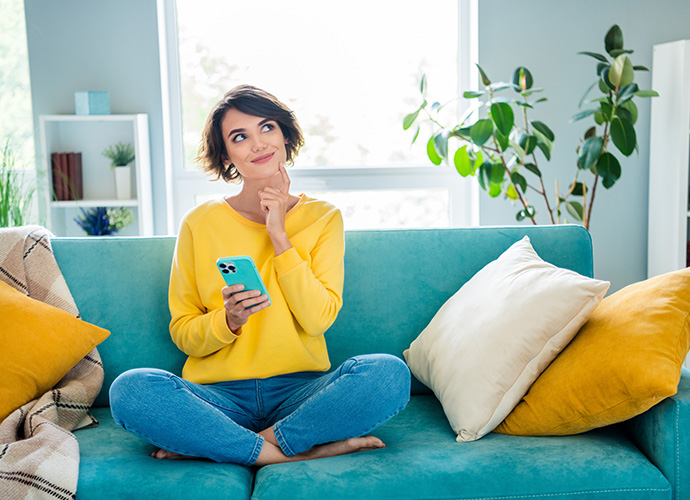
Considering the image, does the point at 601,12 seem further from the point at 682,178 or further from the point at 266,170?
the point at 266,170

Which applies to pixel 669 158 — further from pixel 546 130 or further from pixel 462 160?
pixel 462 160

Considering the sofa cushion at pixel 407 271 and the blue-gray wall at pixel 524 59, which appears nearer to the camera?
the sofa cushion at pixel 407 271

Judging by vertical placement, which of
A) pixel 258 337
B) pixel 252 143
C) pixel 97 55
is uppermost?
pixel 97 55

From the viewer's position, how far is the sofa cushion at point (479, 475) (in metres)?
1.25

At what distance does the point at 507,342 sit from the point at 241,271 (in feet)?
1.96

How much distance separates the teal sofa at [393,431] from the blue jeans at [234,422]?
0.16 feet

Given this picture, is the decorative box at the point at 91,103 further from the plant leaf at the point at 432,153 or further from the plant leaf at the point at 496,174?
the plant leaf at the point at 496,174

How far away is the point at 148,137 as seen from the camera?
10.5ft

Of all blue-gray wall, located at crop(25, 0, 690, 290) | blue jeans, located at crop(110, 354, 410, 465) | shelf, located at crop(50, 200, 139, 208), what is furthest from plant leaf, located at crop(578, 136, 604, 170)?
shelf, located at crop(50, 200, 139, 208)

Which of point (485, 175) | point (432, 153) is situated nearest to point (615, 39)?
point (485, 175)

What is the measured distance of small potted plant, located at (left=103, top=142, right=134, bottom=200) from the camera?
10.3 feet

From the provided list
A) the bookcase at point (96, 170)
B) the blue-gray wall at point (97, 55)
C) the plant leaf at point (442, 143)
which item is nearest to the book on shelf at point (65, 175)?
the bookcase at point (96, 170)

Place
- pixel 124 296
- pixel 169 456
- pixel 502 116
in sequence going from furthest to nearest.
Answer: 1. pixel 502 116
2. pixel 124 296
3. pixel 169 456

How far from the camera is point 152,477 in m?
1.27
